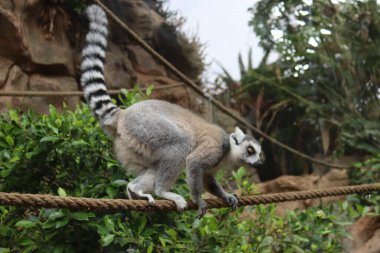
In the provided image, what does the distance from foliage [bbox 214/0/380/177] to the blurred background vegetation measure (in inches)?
0.7

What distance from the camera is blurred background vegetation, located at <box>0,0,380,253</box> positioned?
120 inches

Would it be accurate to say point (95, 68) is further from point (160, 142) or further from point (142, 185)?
point (142, 185)

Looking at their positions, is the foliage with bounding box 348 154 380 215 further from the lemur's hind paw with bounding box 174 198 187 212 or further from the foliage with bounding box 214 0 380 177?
the lemur's hind paw with bounding box 174 198 187 212

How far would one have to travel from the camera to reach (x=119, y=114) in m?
3.37

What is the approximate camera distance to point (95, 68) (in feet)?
11.5

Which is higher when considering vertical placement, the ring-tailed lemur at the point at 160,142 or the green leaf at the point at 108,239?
the ring-tailed lemur at the point at 160,142

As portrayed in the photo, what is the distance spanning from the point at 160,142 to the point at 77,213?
2.33 feet

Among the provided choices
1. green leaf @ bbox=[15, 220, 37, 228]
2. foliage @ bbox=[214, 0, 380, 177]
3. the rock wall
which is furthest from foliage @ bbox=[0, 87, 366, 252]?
foliage @ bbox=[214, 0, 380, 177]

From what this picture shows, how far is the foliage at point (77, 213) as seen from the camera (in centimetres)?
294

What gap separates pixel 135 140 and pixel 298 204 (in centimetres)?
468

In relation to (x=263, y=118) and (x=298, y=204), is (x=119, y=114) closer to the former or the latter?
(x=298, y=204)

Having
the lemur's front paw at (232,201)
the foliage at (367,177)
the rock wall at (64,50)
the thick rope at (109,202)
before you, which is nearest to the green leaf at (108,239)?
the thick rope at (109,202)

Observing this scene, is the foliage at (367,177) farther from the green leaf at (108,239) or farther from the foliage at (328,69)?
the green leaf at (108,239)

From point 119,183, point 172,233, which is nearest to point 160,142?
point 119,183
